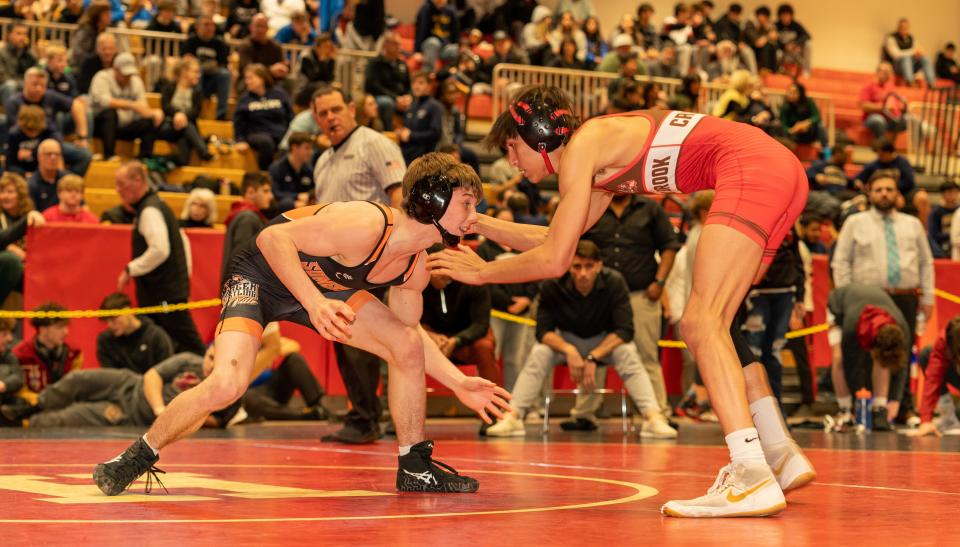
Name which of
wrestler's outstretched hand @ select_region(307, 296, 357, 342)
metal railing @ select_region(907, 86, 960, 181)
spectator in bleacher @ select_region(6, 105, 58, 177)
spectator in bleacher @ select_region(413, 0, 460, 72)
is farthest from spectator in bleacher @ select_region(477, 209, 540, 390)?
metal railing @ select_region(907, 86, 960, 181)

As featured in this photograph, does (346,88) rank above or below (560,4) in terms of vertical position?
below

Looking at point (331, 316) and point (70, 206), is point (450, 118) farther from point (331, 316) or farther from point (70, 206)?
point (331, 316)

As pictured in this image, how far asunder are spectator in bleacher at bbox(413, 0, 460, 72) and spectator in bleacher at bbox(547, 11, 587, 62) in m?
1.46

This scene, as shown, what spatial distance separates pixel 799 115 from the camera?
61.6 ft

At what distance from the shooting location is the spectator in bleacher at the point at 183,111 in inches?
572

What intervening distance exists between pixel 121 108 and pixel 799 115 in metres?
9.34

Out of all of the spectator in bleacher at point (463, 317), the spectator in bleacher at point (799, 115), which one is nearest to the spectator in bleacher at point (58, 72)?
the spectator in bleacher at point (463, 317)

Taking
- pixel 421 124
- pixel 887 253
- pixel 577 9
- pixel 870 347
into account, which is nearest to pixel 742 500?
pixel 870 347

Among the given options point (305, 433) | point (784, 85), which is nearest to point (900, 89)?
point (784, 85)

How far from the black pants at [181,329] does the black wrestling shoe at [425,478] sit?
5.37 metres

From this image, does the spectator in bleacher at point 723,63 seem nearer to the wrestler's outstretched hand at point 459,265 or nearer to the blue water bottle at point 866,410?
the blue water bottle at point 866,410

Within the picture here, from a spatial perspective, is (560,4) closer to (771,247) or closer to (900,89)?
(900,89)

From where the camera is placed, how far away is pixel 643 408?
9.61 meters

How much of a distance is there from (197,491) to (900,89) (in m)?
21.2
